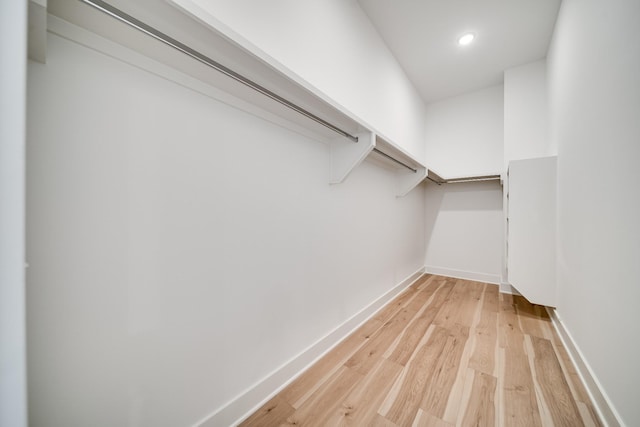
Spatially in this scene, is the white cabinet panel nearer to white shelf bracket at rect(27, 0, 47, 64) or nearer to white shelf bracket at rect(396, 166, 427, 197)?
white shelf bracket at rect(396, 166, 427, 197)

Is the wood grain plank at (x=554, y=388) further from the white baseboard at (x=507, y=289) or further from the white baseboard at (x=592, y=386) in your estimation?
the white baseboard at (x=507, y=289)

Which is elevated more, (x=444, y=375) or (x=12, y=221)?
(x=12, y=221)

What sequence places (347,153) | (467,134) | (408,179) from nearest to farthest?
1. (347,153)
2. (408,179)
3. (467,134)

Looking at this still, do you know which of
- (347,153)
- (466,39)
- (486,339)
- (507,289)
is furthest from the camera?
(507,289)

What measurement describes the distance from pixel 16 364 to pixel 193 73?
871 mm

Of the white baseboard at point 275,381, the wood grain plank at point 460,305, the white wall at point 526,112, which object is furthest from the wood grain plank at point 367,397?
the white wall at point 526,112

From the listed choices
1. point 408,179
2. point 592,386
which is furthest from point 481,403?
point 408,179

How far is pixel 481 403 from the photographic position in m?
1.11

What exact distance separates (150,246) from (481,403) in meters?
1.67

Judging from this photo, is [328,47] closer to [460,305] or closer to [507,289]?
[460,305]

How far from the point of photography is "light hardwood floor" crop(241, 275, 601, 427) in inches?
40.9

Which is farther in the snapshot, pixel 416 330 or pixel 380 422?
pixel 416 330

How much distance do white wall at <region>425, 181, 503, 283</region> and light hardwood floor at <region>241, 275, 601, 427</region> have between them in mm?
1103

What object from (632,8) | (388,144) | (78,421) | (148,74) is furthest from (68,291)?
(632,8)
